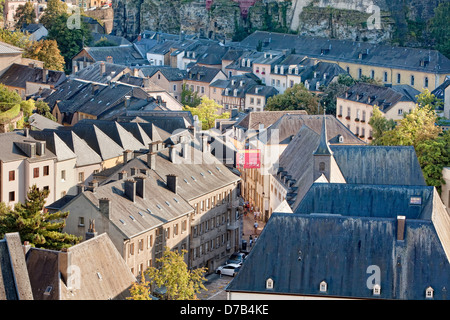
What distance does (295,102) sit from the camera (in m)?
112

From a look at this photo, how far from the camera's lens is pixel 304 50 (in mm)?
140500

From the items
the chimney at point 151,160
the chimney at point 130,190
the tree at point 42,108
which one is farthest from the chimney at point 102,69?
the chimney at point 130,190

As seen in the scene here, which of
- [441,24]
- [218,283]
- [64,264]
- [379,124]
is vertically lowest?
[218,283]

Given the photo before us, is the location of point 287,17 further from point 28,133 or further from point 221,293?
point 221,293

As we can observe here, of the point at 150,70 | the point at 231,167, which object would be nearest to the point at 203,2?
the point at 150,70

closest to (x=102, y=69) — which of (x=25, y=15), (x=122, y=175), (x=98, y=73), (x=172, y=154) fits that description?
(x=98, y=73)

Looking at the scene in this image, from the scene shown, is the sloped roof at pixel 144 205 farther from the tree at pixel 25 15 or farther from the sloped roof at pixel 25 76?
the tree at pixel 25 15

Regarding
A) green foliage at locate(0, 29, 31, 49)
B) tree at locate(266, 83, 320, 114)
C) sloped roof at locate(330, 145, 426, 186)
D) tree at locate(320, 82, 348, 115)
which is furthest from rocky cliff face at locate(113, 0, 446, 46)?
sloped roof at locate(330, 145, 426, 186)

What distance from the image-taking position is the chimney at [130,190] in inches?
2362

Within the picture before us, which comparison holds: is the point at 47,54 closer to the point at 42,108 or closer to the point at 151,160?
the point at 42,108

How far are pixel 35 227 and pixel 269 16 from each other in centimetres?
11176

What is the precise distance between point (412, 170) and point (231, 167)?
19.1 meters

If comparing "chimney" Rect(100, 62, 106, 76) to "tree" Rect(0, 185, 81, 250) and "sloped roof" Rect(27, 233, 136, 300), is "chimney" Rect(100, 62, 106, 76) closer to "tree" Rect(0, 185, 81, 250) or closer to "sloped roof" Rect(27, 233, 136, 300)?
"tree" Rect(0, 185, 81, 250)
